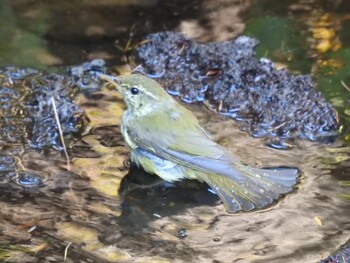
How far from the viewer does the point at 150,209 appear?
554cm

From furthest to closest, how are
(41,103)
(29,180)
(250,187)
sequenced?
1. (41,103)
2. (29,180)
3. (250,187)

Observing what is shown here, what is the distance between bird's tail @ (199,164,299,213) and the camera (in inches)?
214

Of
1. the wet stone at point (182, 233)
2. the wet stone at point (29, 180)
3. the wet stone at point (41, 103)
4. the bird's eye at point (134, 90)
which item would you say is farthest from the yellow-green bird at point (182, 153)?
the wet stone at point (29, 180)

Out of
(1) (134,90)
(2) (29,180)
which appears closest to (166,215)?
(2) (29,180)

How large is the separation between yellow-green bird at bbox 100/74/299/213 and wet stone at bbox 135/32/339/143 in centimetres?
75

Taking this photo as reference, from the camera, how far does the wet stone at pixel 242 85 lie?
257 inches

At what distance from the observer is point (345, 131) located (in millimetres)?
6445

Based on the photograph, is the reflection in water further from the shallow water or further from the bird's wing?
the bird's wing

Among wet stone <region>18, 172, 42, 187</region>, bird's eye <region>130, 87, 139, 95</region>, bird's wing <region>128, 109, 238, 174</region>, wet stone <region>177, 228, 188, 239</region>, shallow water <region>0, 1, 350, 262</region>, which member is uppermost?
bird's eye <region>130, 87, 139, 95</region>

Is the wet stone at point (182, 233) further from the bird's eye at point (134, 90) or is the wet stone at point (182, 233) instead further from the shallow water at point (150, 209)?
the bird's eye at point (134, 90)

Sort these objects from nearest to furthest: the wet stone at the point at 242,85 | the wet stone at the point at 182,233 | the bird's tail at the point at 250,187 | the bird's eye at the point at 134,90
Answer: the wet stone at the point at 182,233 → the bird's tail at the point at 250,187 → the bird's eye at the point at 134,90 → the wet stone at the point at 242,85

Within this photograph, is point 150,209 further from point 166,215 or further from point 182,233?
point 182,233

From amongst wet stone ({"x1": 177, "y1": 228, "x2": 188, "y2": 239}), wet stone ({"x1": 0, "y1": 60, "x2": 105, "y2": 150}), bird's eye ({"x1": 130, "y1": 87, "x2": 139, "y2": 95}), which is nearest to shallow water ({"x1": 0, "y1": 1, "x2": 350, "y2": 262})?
wet stone ({"x1": 177, "y1": 228, "x2": 188, "y2": 239})

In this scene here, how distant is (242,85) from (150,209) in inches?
72.0
